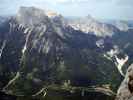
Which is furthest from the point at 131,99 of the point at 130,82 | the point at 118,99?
the point at 118,99

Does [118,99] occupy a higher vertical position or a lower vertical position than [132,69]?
lower

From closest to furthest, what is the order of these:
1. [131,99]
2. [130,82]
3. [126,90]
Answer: [131,99] < [130,82] < [126,90]

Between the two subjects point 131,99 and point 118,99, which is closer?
point 131,99

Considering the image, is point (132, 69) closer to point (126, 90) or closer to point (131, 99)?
point (126, 90)

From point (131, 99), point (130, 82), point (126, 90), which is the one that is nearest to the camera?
point (131, 99)

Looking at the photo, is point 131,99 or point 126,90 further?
point 126,90

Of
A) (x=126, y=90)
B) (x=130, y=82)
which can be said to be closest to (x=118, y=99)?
(x=126, y=90)

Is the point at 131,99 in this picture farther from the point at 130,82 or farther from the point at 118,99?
the point at 118,99

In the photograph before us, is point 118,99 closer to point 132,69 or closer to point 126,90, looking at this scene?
point 126,90
